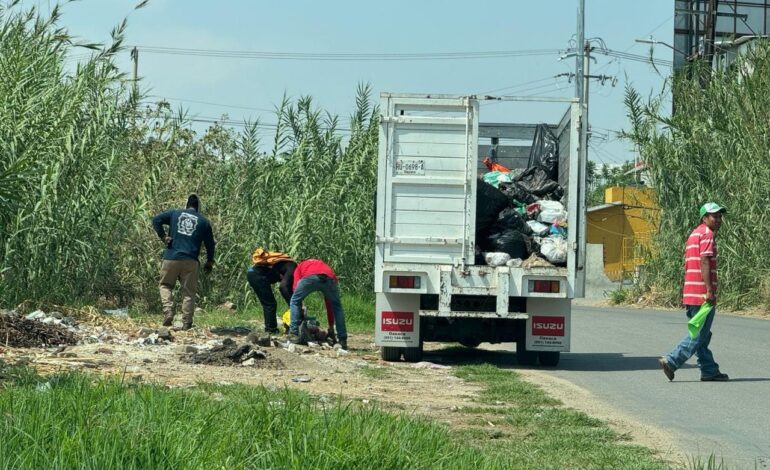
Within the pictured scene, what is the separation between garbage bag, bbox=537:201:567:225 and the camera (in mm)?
15156

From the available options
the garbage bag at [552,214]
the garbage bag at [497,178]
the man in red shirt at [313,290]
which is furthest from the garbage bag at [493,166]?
the man in red shirt at [313,290]

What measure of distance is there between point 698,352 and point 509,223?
316 centimetres

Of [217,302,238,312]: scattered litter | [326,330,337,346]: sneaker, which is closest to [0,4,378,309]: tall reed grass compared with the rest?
[217,302,238,312]: scattered litter

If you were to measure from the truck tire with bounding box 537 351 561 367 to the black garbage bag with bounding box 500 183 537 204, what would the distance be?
224 cm

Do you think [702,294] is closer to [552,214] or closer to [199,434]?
[552,214]

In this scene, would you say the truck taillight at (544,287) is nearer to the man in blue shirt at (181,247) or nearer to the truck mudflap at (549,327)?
the truck mudflap at (549,327)

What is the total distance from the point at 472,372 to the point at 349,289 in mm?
9989

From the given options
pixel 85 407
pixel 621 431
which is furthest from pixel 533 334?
pixel 85 407

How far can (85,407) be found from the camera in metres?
6.77

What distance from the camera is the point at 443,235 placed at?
1440 cm

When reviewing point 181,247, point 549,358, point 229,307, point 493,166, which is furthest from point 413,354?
point 229,307

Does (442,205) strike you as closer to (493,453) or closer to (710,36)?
(493,453)

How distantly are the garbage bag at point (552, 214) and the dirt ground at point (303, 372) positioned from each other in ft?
7.00

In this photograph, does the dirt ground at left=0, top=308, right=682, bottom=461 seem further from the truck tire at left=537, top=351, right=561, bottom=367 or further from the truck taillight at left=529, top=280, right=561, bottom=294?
the truck taillight at left=529, top=280, right=561, bottom=294
